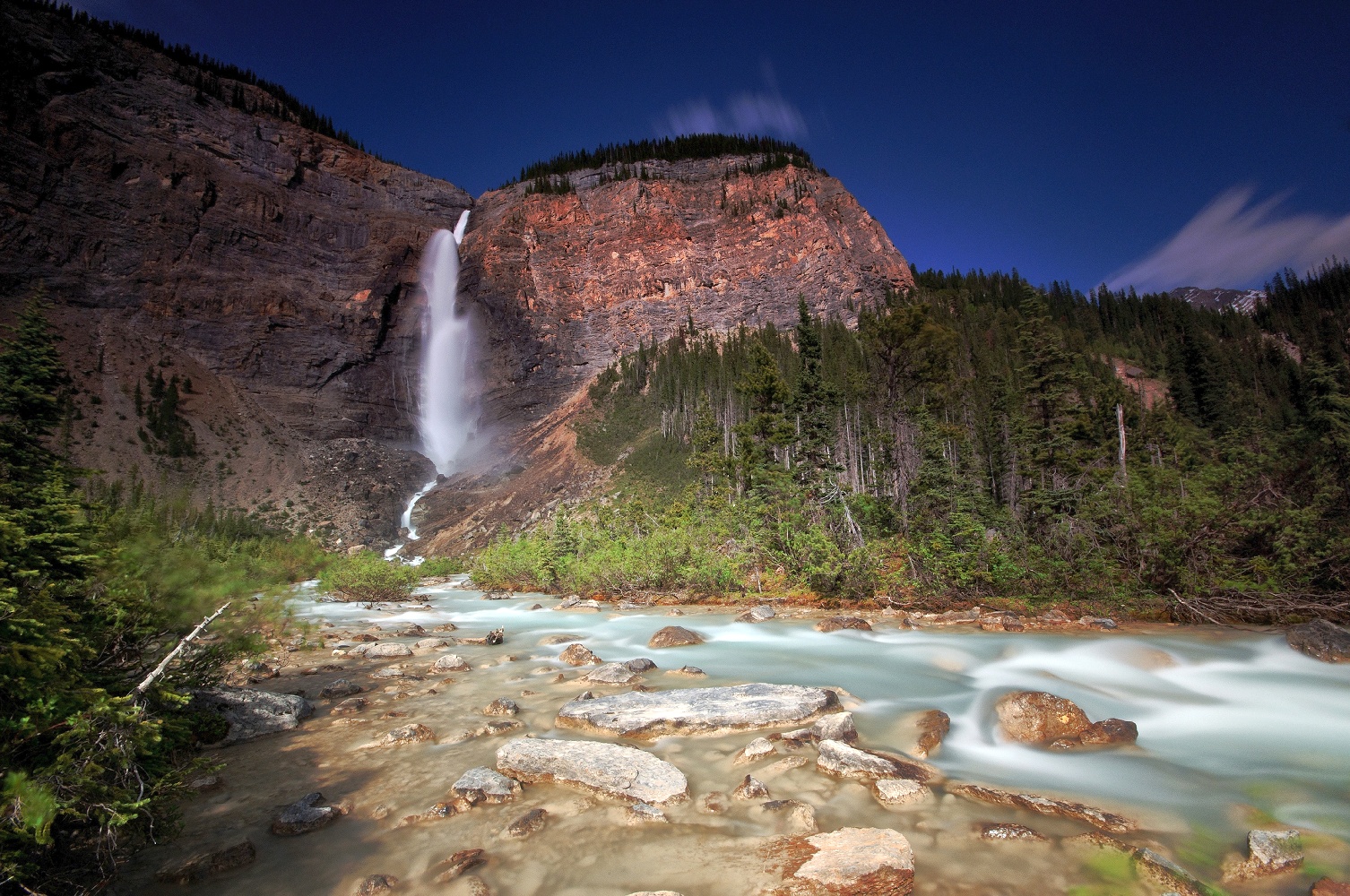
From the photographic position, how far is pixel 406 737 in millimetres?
6246

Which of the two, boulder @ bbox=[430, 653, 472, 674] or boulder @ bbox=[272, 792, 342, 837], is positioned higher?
boulder @ bbox=[272, 792, 342, 837]

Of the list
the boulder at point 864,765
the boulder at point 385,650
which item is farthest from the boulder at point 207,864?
the boulder at point 385,650

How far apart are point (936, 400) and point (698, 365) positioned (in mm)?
28054

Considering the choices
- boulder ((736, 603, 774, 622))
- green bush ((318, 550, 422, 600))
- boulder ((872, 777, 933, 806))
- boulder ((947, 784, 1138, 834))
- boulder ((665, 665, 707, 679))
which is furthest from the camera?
green bush ((318, 550, 422, 600))

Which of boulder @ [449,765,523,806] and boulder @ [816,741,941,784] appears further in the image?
boulder @ [816,741,941,784]

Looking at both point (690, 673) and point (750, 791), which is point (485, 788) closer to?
point (750, 791)

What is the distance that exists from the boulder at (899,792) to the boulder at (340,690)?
24.0ft

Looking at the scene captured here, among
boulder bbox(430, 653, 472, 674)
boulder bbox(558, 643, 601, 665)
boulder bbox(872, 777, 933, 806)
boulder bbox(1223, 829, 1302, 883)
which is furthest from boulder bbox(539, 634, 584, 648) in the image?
boulder bbox(1223, 829, 1302, 883)

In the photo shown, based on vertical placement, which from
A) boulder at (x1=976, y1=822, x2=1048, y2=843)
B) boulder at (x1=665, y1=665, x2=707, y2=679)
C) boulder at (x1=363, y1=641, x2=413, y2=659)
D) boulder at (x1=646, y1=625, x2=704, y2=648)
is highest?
boulder at (x1=976, y1=822, x2=1048, y2=843)

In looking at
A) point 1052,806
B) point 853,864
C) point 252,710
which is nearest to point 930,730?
point 1052,806

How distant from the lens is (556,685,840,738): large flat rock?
6309 mm

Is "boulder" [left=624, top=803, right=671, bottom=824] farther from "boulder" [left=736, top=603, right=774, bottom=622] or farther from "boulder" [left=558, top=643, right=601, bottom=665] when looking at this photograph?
"boulder" [left=736, top=603, right=774, bottom=622]

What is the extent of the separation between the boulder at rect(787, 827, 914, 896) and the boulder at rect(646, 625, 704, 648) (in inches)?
300

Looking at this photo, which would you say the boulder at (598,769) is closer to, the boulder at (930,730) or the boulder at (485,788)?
the boulder at (485,788)
